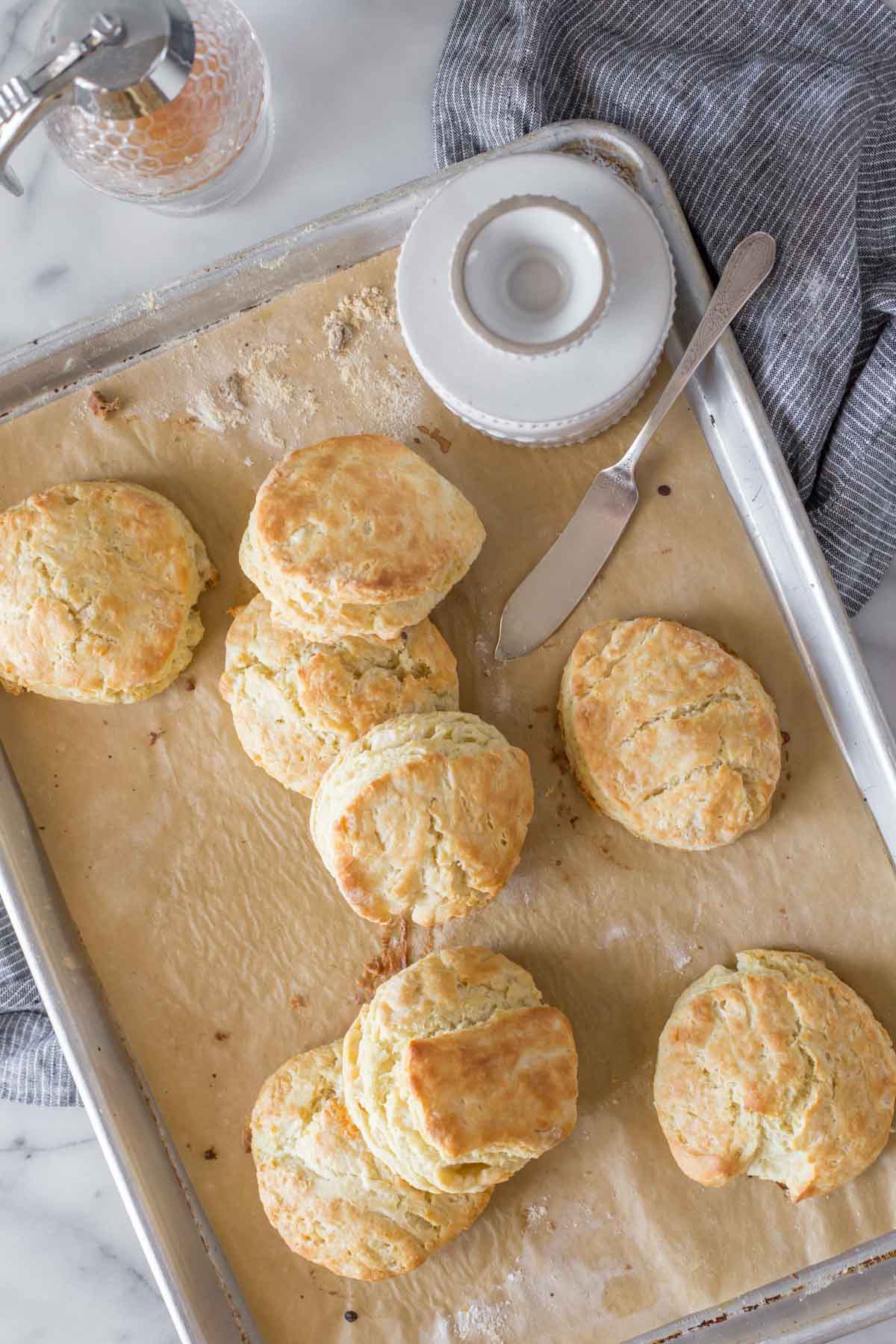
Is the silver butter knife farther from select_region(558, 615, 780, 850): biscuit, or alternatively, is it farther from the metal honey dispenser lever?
the metal honey dispenser lever

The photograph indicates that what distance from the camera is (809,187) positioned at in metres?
3.10

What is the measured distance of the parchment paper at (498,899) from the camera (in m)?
2.99

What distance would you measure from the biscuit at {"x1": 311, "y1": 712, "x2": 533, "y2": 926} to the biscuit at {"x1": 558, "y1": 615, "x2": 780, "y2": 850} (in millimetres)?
256

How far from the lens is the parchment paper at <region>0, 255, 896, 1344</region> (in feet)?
9.82

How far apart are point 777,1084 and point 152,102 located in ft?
9.02

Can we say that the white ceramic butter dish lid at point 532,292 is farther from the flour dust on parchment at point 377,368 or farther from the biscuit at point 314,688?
the biscuit at point 314,688

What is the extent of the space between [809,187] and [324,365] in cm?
136

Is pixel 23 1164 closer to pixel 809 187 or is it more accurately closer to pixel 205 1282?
pixel 205 1282

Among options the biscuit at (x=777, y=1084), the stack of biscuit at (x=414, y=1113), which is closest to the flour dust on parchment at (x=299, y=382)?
the stack of biscuit at (x=414, y=1113)

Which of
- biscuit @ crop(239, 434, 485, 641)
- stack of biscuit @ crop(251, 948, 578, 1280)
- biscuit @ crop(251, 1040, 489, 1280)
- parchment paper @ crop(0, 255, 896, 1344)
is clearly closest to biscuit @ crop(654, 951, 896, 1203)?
parchment paper @ crop(0, 255, 896, 1344)

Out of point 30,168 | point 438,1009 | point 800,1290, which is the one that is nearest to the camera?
point 438,1009

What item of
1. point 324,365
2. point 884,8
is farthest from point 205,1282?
point 884,8

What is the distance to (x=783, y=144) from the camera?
3.13 m

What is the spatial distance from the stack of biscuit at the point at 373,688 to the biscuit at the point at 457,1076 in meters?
0.19
